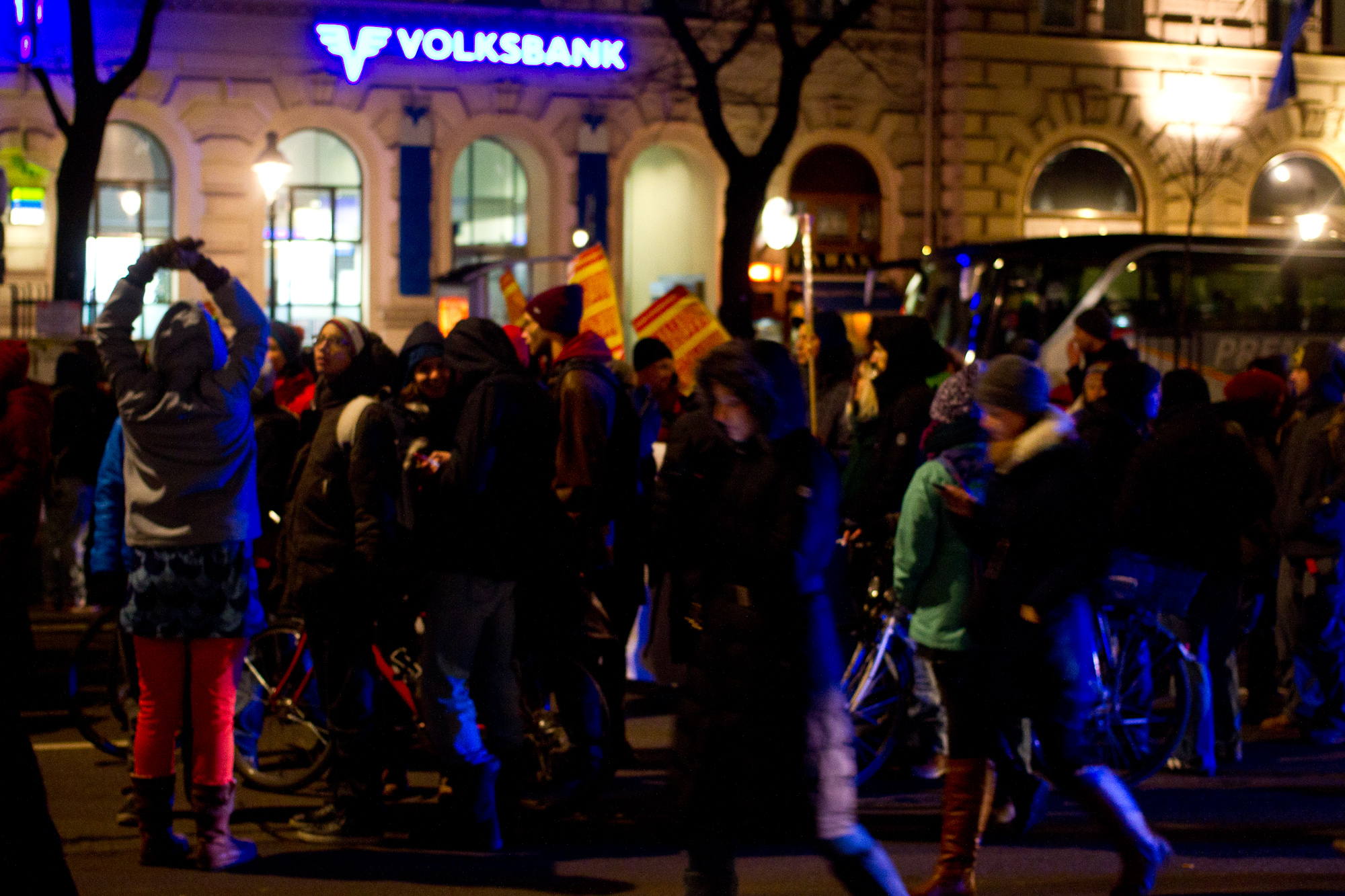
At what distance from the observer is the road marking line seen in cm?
766

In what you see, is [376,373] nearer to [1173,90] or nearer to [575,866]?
[575,866]

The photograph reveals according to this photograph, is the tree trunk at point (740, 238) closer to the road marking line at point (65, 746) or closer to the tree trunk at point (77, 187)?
the tree trunk at point (77, 187)

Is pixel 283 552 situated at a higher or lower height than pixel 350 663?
higher

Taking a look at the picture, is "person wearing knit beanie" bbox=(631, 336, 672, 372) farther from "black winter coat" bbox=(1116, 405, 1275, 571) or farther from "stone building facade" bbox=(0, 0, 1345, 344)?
"stone building facade" bbox=(0, 0, 1345, 344)

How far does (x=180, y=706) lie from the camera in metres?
5.68

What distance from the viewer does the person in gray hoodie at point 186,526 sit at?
5555 mm

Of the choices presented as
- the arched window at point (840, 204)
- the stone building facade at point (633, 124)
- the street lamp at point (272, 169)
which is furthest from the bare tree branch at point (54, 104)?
the arched window at point (840, 204)

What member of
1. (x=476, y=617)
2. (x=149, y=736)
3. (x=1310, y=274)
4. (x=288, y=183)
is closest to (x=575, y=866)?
(x=476, y=617)

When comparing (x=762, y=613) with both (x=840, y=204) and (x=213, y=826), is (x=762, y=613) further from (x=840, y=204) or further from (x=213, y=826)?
(x=840, y=204)

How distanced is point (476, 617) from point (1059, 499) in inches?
83.8

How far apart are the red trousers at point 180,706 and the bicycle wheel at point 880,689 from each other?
2.66 metres

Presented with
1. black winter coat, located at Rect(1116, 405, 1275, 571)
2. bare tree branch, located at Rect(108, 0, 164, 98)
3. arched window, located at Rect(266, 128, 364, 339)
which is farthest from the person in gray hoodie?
arched window, located at Rect(266, 128, 364, 339)

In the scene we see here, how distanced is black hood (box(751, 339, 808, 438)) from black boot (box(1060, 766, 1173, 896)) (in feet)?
5.41

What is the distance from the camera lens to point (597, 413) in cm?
662
